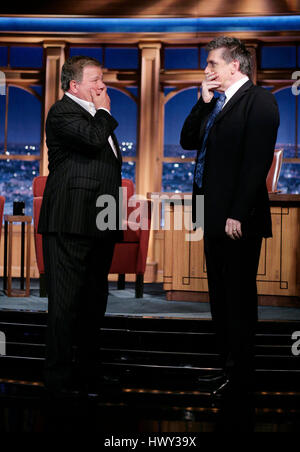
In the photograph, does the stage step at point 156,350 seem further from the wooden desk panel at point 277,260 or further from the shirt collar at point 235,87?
the shirt collar at point 235,87

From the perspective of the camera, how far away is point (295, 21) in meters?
6.21

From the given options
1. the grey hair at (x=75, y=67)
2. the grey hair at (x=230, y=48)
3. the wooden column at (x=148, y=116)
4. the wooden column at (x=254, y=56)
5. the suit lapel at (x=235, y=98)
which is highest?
the wooden column at (x=254, y=56)

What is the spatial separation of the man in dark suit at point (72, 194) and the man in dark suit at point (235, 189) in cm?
42

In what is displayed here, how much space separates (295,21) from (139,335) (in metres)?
4.80

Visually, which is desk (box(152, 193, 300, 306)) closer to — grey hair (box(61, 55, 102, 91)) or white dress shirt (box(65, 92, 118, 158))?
white dress shirt (box(65, 92, 118, 158))

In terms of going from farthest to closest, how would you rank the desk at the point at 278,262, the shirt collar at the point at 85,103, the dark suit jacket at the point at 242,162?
the desk at the point at 278,262
the shirt collar at the point at 85,103
the dark suit jacket at the point at 242,162

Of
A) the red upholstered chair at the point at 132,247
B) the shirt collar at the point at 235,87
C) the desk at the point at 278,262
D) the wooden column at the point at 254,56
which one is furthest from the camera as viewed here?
the wooden column at the point at 254,56

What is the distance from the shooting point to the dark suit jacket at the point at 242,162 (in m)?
1.96

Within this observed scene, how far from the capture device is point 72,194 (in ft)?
6.97

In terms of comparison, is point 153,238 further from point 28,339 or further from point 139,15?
point 28,339

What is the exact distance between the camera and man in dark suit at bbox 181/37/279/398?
197 centimetres

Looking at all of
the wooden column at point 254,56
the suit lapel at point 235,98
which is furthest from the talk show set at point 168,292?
the wooden column at point 254,56

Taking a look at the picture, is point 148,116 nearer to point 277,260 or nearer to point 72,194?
point 277,260
